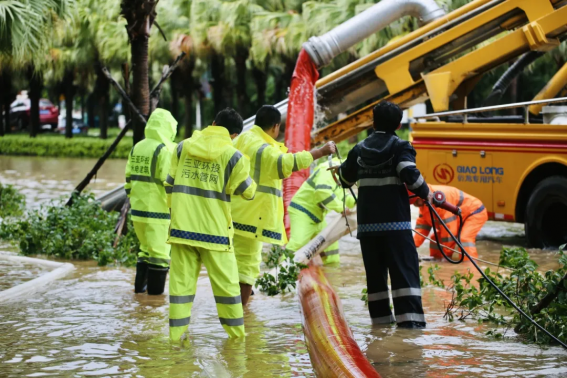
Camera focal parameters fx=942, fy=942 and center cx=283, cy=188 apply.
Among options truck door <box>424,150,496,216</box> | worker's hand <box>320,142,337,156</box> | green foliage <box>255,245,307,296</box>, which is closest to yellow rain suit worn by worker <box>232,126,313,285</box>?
worker's hand <box>320,142,337,156</box>

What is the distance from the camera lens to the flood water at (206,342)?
6180mm

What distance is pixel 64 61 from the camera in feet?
152

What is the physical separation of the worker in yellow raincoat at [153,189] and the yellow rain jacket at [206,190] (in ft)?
6.20

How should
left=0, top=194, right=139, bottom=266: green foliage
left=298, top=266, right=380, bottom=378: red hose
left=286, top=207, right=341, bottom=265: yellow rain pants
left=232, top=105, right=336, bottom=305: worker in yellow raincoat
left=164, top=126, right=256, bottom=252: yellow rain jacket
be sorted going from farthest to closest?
left=0, top=194, right=139, bottom=266: green foliage
left=286, top=207, right=341, bottom=265: yellow rain pants
left=232, top=105, right=336, bottom=305: worker in yellow raincoat
left=164, top=126, right=256, bottom=252: yellow rain jacket
left=298, top=266, right=380, bottom=378: red hose

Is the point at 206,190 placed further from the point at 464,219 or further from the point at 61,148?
the point at 61,148

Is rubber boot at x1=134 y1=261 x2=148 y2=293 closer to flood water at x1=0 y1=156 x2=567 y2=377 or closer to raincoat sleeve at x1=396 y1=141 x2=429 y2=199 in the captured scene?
flood water at x1=0 y1=156 x2=567 y2=377

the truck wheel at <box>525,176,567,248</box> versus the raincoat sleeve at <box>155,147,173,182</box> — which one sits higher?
the raincoat sleeve at <box>155,147,173,182</box>

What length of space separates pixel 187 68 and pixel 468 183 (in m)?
30.6

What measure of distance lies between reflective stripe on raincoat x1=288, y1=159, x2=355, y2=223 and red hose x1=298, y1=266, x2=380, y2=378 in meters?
2.14

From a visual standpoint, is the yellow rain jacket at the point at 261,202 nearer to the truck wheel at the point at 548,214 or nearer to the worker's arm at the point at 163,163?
the worker's arm at the point at 163,163

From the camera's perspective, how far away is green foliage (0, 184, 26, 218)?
1538cm

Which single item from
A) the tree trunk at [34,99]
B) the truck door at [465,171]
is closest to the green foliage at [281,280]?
the truck door at [465,171]

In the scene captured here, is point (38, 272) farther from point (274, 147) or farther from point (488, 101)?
point (488, 101)

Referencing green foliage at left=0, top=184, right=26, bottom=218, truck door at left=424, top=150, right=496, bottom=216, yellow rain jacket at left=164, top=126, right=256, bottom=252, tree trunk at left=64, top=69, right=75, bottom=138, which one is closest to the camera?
yellow rain jacket at left=164, top=126, right=256, bottom=252
